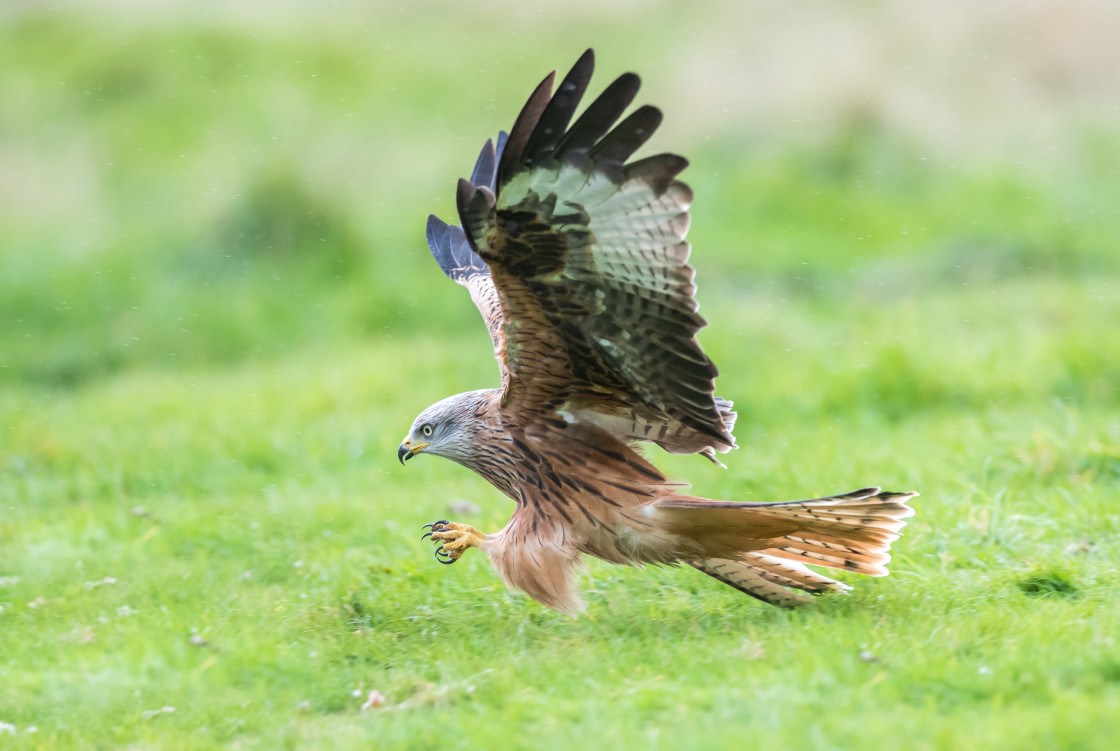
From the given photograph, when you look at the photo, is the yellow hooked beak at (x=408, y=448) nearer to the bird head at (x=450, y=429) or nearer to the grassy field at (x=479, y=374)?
the bird head at (x=450, y=429)

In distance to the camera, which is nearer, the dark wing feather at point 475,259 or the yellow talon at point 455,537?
the yellow talon at point 455,537

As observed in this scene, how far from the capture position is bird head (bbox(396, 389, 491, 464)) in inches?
227

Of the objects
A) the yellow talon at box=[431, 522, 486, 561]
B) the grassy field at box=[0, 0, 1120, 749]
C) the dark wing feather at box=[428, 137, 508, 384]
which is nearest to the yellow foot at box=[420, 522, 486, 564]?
the yellow talon at box=[431, 522, 486, 561]

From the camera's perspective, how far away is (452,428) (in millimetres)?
5828

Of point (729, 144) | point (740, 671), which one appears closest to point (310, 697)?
point (740, 671)

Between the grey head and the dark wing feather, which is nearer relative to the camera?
the grey head

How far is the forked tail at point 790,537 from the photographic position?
5.00 meters

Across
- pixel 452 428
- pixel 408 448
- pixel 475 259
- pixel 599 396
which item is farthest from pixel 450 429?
pixel 475 259

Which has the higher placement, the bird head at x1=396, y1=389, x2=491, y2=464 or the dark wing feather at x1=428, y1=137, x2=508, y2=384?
the dark wing feather at x1=428, y1=137, x2=508, y2=384

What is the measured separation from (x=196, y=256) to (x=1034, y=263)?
30.6 feet

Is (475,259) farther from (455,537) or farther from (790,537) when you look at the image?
(790,537)

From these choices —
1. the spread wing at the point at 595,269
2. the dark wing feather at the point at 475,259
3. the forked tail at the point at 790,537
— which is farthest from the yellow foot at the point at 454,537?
the forked tail at the point at 790,537

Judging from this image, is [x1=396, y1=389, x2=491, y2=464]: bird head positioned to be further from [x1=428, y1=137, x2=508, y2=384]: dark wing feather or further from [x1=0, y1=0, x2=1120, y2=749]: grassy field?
[x1=0, y1=0, x2=1120, y2=749]: grassy field

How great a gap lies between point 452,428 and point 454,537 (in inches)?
20.7
